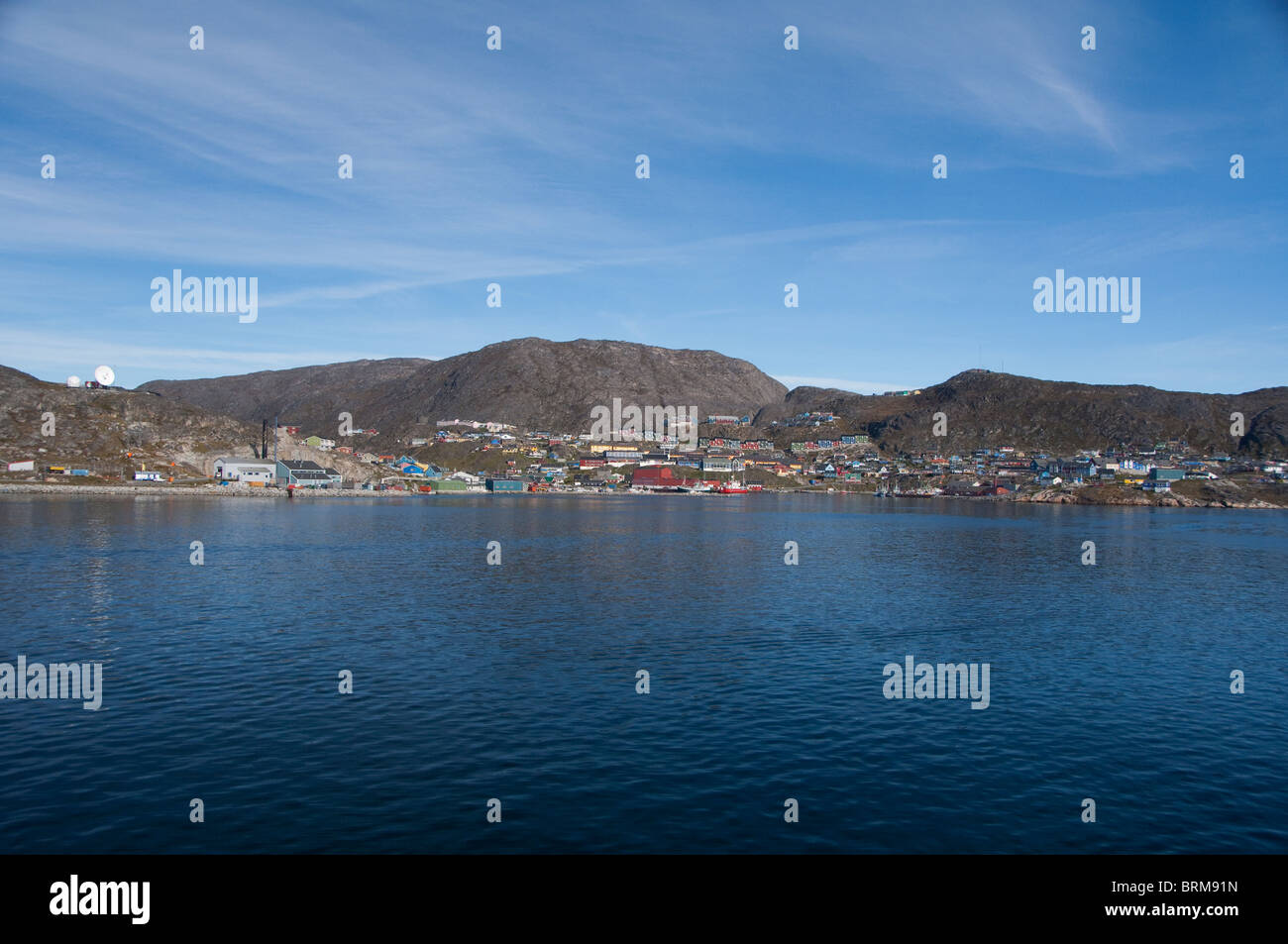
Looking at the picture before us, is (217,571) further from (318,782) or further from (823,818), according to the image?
(823,818)

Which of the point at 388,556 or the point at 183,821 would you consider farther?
the point at 388,556

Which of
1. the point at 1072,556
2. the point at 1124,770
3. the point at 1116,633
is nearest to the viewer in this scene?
the point at 1124,770

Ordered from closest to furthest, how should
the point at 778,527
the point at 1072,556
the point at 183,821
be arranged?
the point at 183,821 → the point at 1072,556 → the point at 778,527

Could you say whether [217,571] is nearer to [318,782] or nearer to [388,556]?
[388,556]

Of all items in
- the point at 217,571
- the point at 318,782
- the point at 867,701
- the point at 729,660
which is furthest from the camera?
the point at 217,571
